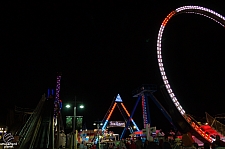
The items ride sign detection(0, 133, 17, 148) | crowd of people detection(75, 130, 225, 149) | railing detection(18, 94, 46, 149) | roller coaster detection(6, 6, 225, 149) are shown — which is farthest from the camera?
railing detection(18, 94, 46, 149)

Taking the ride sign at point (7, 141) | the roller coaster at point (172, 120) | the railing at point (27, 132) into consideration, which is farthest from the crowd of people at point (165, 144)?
the ride sign at point (7, 141)

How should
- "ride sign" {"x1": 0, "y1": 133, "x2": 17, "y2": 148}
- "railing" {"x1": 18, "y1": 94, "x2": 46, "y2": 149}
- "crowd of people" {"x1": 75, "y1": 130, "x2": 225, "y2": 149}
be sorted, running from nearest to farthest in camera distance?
"crowd of people" {"x1": 75, "y1": 130, "x2": 225, "y2": 149}
"ride sign" {"x1": 0, "y1": 133, "x2": 17, "y2": 148}
"railing" {"x1": 18, "y1": 94, "x2": 46, "y2": 149}

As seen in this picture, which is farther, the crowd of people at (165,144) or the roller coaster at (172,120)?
the roller coaster at (172,120)

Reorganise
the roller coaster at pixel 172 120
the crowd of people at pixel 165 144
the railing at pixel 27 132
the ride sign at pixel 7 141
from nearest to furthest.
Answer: the crowd of people at pixel 165 144
the ride sign at pixel 7 141
the roller coaster at pixel 172 120
the railing at pixel 27 132

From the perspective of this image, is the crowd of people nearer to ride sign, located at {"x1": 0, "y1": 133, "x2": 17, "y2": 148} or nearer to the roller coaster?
the roller coaster

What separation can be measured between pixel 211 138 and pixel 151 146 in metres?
13.4

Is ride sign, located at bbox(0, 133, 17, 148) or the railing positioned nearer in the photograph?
ride sign, located at bbox(0, 133, 17, 148)

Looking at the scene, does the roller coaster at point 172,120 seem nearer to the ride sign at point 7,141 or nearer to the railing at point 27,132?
the railing at point 27,132

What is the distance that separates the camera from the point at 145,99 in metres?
68.8

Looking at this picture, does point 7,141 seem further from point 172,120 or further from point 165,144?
point 172,120

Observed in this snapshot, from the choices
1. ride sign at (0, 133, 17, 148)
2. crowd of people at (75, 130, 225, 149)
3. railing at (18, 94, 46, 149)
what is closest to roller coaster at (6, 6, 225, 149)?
railing at (18, 94, 46, 149)

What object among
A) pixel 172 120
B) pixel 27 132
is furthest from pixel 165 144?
pixel 27 132

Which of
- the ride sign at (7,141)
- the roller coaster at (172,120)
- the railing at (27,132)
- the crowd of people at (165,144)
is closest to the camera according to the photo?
the crowd of people at (165,144)

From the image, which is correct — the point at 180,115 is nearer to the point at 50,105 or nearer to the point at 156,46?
the point at 156,46
